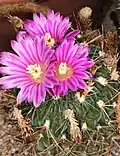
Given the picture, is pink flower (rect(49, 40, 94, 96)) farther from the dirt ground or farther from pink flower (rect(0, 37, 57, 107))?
the dirt ground

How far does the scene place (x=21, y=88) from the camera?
36.4 inches

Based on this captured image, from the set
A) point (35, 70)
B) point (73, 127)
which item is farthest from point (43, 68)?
point (73, 127)

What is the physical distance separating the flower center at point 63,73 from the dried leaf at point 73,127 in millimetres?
64

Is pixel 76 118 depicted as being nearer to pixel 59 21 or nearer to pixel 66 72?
pixel 66 72

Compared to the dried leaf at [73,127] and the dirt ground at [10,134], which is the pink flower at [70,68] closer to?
the dried leaf at [73,127]

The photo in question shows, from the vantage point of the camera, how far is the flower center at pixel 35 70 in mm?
930

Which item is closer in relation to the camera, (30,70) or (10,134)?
(30,70)

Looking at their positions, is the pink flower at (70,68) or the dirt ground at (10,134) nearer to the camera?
the pink flower at (70,68)

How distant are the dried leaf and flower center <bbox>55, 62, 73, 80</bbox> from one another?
0.21 feet

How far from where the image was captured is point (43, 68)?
933 millimetres

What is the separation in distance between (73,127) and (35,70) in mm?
131

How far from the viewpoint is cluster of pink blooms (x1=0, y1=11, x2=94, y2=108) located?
0.92m

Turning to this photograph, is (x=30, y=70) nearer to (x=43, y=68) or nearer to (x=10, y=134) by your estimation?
(x=43, y=68)

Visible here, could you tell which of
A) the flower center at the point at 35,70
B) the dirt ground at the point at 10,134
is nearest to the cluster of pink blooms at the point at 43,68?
the flower center at the point at 35,70
